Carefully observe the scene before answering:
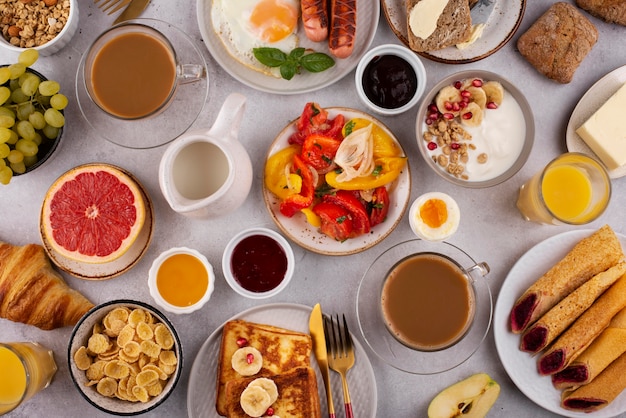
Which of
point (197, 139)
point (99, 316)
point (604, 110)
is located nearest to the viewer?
point (197, 139)

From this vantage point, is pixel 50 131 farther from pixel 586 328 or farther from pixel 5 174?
pixel 586 328

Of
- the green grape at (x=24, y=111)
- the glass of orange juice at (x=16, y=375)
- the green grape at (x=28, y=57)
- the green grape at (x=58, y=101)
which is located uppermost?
the green grape at (x=28, y=57)

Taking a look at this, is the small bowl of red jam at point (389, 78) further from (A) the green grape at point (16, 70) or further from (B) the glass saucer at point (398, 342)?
(A) the green grape at point (16, 70)

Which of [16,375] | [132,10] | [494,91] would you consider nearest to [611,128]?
[494,91]

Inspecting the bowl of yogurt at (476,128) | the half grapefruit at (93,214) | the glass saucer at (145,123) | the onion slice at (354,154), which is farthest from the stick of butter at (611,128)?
the half grapefruit at (93,214)

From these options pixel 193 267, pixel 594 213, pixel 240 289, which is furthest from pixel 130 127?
pixel 594 213

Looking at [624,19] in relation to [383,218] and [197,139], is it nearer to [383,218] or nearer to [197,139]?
[383,218]
